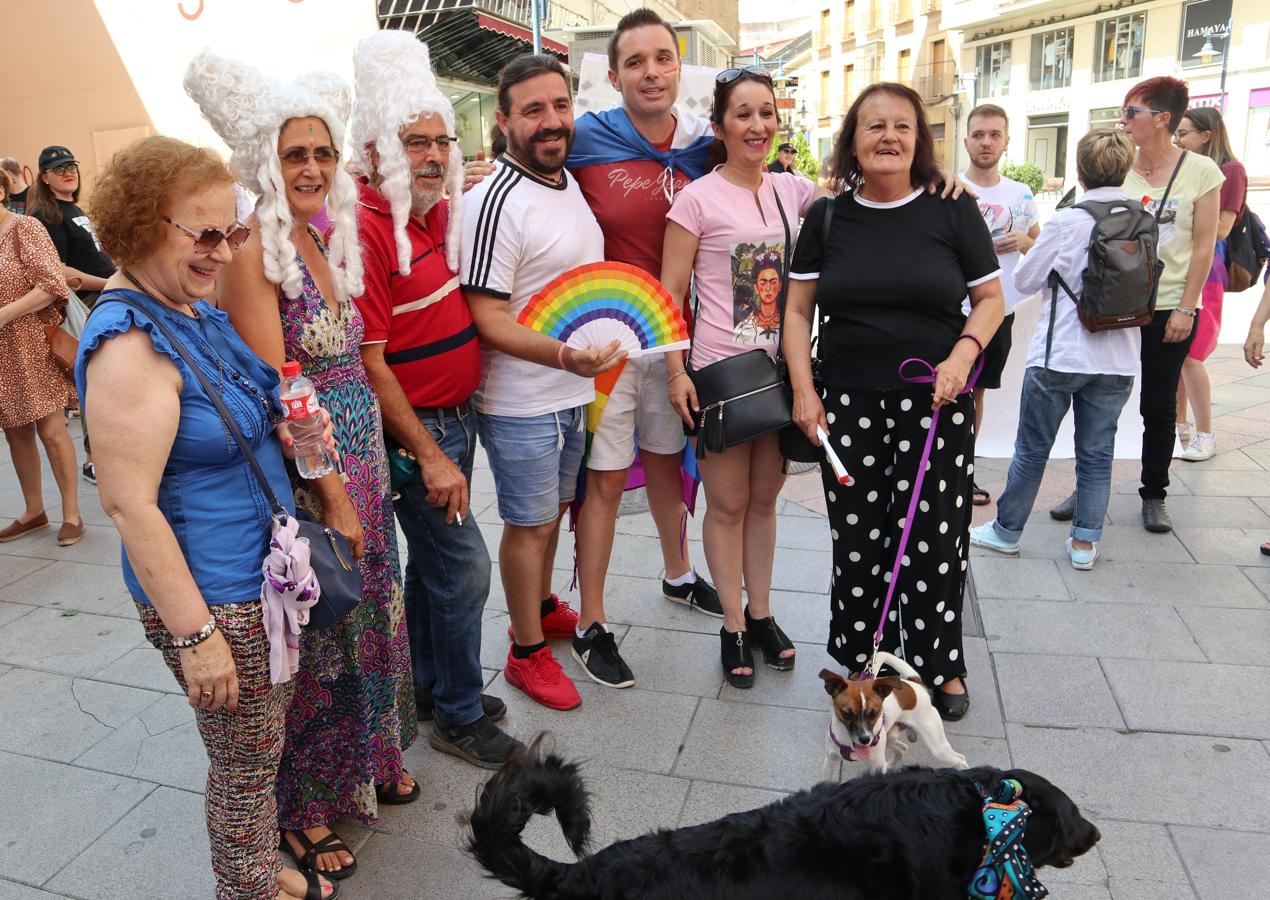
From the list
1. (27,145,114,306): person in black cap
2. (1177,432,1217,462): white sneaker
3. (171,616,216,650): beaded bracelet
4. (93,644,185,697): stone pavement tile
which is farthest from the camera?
(27,145,114,306): person in black cap

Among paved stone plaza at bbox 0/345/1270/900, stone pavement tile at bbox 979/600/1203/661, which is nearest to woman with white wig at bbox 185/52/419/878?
paved stone plaza at bbox 0/345/1270/900

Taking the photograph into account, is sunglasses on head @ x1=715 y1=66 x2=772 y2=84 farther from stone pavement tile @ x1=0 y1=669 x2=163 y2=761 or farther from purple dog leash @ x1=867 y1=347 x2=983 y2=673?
stone pavement tile @ x1=0 y1=669 x2=163 y2=761

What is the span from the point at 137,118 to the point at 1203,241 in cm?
1466

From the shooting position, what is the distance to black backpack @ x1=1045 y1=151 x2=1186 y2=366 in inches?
150

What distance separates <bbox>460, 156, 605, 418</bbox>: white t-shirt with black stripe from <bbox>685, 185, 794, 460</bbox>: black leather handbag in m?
0.41

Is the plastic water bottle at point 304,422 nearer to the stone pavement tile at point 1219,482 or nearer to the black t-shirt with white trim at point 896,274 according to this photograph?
the black t-shirt with white trim at point 896,274

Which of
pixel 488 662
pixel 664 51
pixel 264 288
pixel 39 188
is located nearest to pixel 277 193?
pixel 264 288

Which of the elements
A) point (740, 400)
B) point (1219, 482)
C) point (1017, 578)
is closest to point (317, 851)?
point (740, 400)

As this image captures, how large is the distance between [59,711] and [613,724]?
1.98 m

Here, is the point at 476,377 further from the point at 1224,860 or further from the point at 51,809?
the point at 1224,860

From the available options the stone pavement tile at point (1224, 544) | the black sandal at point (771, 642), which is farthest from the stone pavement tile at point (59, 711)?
the stone pavement tile at point (1224, 544)

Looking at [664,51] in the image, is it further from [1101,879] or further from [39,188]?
[39,188]

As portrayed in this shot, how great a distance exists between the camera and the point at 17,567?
178 inches

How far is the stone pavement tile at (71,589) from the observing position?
4055 mm
